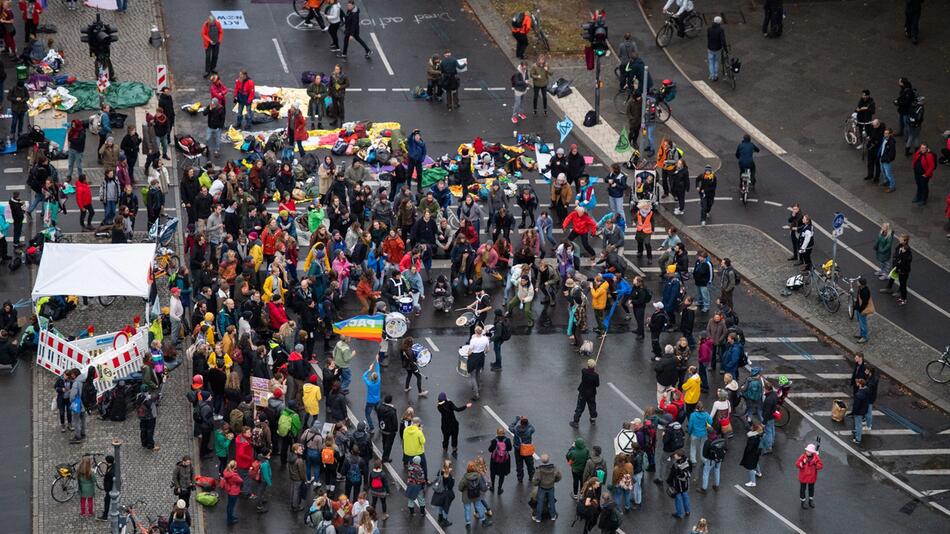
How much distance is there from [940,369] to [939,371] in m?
0.06

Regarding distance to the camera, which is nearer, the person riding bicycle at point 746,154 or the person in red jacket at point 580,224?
the person in red jacket at point 580,224

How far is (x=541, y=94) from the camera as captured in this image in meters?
53.9

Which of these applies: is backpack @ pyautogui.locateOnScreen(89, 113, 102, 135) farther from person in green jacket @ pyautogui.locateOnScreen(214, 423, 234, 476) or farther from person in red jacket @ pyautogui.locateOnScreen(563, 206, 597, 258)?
person in green jacket @ pyautogui.locateOnScreen(214, 423, 234, 476)

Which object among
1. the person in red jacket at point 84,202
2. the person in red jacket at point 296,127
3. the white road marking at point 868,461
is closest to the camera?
the white road marking at point 868,461

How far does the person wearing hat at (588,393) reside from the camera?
3900 centimetres

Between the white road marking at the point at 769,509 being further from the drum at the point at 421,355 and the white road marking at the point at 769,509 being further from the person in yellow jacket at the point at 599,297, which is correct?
the drum at the point at 421,355

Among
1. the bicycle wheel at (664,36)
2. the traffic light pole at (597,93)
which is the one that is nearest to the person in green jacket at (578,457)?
the traffic light pole at (597,93)

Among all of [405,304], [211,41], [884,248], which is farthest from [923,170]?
[211,41]

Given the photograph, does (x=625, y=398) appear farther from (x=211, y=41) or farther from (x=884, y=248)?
(x=211, y=41)

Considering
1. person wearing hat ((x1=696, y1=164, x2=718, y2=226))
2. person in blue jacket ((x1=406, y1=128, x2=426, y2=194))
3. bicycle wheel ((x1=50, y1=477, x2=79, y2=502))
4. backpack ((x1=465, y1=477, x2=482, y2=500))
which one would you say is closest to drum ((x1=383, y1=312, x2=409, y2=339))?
backpack ((x1=465, y1=477, x2=482, y2=500))

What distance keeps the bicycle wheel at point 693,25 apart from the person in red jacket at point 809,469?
79.2 feet

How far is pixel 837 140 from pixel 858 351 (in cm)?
1165

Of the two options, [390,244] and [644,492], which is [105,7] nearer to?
[390,244]

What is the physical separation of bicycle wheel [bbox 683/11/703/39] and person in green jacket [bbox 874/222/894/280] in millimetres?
14778
